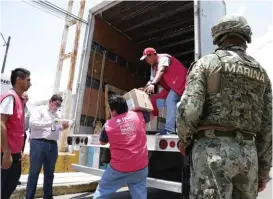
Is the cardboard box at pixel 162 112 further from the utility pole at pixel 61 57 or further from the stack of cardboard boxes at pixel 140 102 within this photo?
the utility pole at pixel 61 57

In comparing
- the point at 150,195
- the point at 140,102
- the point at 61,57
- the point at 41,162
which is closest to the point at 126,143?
the point at 140,102

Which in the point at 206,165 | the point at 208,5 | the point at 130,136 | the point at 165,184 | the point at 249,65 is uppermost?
the point at 208,5

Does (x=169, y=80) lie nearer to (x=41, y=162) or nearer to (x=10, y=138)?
(x=41, y=162)

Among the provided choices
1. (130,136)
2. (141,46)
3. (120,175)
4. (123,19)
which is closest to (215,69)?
(130,136)

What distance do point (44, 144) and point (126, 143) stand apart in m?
1.33

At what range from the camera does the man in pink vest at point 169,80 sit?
11.1 ft

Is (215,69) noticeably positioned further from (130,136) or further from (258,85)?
(130,136)

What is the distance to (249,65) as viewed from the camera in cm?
161

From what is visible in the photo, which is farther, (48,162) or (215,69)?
(48,162)

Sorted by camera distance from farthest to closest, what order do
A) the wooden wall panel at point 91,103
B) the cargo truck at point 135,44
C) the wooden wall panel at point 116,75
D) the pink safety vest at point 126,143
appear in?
the wooden wall panel at point 116,75 < the wooden wall panel at point 91,103 < the cargo truck at point 135,44 < the pink safety vest at point 126,143

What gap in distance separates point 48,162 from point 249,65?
2837 millimetres

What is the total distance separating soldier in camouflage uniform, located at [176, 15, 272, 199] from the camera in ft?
4.80

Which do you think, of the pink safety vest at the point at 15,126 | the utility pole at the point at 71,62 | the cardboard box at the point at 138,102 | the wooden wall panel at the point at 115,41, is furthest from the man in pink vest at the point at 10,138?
the utility pole at the point at 71,62

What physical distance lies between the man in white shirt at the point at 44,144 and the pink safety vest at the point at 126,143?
1136mm
